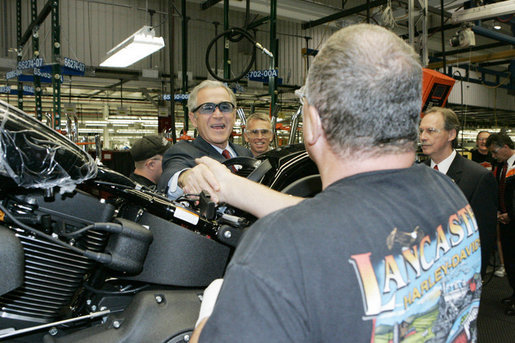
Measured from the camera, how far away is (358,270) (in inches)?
25.3

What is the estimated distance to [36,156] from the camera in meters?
1.11

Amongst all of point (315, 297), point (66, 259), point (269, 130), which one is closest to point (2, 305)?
point (66, 259)

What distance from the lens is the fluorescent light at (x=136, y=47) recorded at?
488 cm

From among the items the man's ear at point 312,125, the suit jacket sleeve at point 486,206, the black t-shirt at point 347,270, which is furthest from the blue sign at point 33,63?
the black t-shirt at point 347,270

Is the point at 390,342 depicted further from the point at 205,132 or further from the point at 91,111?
the point at 91,111

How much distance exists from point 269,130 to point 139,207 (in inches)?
120

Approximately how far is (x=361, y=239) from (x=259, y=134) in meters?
3.69

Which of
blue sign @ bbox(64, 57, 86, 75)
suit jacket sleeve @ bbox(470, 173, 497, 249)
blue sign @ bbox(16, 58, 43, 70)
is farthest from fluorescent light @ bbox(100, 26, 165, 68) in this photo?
suit jacket sleeve @ bbox(470, 173, 497, 249)

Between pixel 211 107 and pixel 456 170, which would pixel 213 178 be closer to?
pixel 211 107

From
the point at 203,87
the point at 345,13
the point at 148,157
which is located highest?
the point at 345,13

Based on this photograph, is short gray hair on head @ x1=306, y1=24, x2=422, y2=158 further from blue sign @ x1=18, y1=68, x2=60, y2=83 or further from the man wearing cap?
blue sign @ x1=18, y1=68, x2=60, y2=83

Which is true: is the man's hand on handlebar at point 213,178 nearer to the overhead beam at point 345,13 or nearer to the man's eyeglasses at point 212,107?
the man's eyeglasses at point 212,107

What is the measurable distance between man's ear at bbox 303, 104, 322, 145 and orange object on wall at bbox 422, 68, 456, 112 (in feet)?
8.72

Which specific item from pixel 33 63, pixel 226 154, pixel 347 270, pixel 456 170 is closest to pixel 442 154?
pixel 456 170
